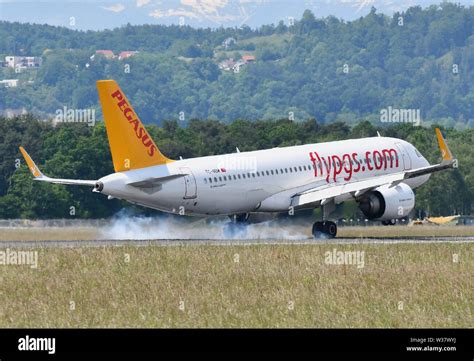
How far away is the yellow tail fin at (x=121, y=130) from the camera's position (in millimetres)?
67062

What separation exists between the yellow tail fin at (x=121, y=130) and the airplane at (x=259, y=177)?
0.16 ft

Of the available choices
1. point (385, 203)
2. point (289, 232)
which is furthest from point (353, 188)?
point (289, 232)

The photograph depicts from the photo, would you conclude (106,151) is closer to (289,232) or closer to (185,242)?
(289,232)

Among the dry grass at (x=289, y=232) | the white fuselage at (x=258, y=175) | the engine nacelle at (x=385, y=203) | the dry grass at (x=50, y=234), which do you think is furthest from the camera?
the dry grass at (x=289, y=232)

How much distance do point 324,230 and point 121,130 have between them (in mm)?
13123

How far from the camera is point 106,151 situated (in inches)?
5094

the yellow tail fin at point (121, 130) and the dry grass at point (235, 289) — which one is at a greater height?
the yellow tail fin at point (121, 130)

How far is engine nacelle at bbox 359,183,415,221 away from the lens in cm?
7281

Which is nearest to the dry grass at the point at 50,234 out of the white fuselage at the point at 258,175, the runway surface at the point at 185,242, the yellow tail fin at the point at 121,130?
the runway surface at the point at 185,242

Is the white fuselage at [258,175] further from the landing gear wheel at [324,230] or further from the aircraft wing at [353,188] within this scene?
the landing gear wheel at [324,230]

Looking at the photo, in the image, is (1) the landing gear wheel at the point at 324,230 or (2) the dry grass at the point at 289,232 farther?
(2) the dry grass at the point at 289,232

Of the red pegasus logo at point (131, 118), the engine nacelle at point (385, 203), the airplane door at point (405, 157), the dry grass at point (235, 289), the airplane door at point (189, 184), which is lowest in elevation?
the dry grass at point (235, 289)
